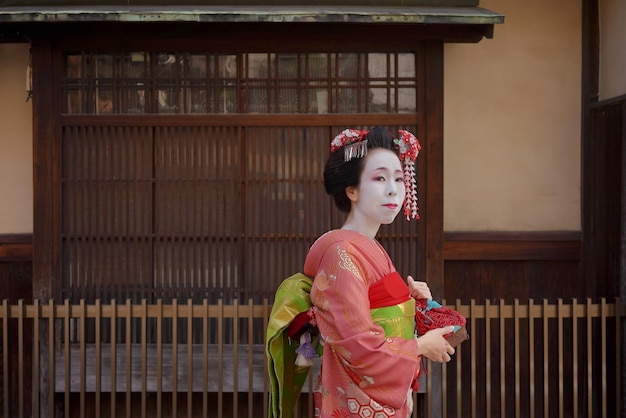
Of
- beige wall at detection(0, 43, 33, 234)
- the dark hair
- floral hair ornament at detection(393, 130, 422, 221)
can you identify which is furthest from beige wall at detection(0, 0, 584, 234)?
the dark hair

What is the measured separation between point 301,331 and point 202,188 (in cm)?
257

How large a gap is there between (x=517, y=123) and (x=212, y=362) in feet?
10.7

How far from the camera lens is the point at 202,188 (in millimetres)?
5590

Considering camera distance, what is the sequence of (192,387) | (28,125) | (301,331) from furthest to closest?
(28,125)
(192,387)
(301,331)

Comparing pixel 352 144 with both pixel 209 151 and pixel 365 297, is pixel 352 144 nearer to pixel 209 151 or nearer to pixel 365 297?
pixel 365 297

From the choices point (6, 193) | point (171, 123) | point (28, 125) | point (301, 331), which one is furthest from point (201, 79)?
point (301, 331)

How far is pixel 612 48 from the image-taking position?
5.65 meters

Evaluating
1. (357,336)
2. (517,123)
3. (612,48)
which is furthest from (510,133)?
(357,336)

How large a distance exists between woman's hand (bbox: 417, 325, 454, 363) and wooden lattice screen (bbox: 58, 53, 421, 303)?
2.41m

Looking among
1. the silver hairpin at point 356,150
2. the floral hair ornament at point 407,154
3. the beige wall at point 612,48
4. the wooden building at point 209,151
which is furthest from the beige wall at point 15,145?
the beige wall at point 612,48

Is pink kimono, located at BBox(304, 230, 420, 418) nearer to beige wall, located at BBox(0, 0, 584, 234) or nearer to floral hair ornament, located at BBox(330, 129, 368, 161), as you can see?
floral hair ornament, located at BBox(330, 129, 368, 161)

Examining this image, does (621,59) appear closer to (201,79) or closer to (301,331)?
(201,79)

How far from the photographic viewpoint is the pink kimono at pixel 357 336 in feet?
9.64

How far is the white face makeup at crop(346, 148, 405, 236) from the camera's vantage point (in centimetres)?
317
